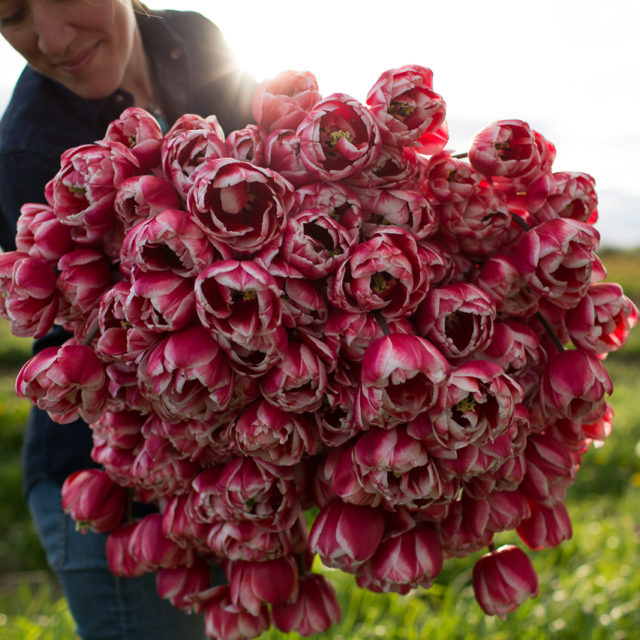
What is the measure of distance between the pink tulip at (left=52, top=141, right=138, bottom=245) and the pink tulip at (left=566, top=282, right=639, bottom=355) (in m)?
0.57

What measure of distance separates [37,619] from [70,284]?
2.11 meters

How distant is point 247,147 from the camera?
707 mm

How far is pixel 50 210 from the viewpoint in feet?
2.51

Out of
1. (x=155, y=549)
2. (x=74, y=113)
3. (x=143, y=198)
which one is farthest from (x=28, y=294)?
(x=74, y=113)

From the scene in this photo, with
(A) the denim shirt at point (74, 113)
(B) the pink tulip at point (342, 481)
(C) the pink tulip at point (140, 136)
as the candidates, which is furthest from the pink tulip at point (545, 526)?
(A) the denim shirt at point (74, 113)

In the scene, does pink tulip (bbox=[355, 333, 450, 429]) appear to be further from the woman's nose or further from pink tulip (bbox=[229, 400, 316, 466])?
the woman's nose

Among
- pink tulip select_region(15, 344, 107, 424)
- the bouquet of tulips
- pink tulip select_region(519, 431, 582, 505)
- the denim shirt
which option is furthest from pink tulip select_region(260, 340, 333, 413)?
the denim shirt

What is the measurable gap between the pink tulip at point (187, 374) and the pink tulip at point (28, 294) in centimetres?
16

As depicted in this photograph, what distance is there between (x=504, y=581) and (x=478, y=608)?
1336mm

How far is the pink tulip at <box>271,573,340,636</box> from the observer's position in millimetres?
863

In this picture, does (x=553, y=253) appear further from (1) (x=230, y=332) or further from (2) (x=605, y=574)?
(2) (x=605, y=574)

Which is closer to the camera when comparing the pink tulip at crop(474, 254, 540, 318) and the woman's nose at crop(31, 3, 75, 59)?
the pink tulip at crop(474, 254, 540, 318)

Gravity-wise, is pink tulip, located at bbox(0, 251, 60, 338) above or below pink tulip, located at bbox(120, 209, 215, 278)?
below

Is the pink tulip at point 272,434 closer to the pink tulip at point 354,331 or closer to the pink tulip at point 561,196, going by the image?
the pink tulip at point 354,331
